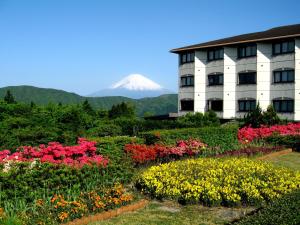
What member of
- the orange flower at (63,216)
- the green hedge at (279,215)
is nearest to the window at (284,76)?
the green hedge at (279,215)

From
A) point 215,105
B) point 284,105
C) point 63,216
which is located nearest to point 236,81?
point 215,105

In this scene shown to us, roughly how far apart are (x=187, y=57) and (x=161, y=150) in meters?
33.5

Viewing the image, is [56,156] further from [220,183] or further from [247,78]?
[247,78]

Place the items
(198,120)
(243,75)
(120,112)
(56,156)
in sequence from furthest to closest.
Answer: (243,75) → (120,112) → (198,120) → (56,156)

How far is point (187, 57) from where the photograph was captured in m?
50.4

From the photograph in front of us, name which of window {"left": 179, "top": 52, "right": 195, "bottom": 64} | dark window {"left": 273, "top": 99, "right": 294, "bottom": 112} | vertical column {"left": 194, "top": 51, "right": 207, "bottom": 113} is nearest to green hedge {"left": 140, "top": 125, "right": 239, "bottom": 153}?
dark window {"left": 273, "top": 99, "right": 294, "bottom": 112}

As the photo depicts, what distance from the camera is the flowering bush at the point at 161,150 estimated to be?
17.0 meters

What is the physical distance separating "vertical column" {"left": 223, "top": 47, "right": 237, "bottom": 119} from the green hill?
8272 cm

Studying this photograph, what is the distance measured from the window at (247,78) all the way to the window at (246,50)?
2.00 metres

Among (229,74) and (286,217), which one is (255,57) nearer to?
(229,74)

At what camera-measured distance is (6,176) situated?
1016 centimetres

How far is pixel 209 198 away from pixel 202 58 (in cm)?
3905

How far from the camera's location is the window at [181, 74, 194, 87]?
4981 cm

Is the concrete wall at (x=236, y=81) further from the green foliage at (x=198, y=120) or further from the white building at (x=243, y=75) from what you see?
the green foliage at (x=198, y=120)
